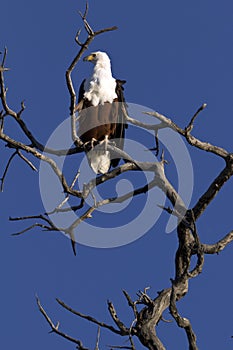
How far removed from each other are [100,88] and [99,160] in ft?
2.49

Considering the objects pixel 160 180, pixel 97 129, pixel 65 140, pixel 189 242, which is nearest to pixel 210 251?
pixel 189 242

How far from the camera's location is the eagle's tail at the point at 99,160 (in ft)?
22.1

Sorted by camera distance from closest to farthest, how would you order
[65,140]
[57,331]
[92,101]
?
[57,331] → [65,140] → [92,101]

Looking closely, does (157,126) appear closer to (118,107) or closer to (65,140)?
(65,140)

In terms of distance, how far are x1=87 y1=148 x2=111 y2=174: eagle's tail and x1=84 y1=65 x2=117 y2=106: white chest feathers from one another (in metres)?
0.55

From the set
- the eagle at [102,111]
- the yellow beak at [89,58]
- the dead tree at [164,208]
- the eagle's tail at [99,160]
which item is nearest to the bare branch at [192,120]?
the dead tree at [164,208]

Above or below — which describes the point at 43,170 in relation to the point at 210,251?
above

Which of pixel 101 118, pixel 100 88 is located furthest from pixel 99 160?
pixel 100 88

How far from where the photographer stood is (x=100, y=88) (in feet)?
24.6

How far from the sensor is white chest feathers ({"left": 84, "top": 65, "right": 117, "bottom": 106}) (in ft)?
24.4

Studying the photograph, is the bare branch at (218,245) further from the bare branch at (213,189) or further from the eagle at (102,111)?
the eagle at (102,111)

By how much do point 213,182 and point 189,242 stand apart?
40 cm

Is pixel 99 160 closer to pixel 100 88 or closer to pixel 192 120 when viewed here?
pixel 100 88

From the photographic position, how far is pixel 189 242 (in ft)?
16.5
